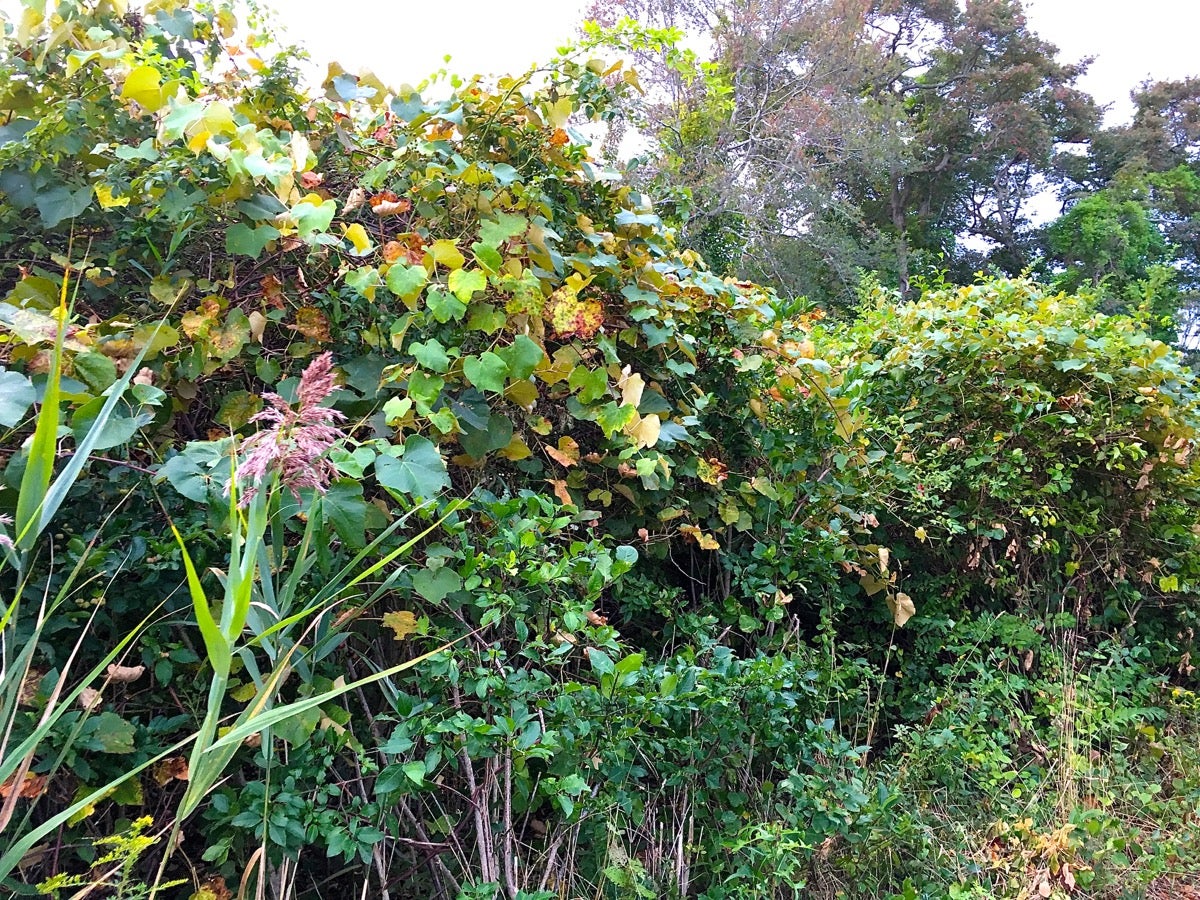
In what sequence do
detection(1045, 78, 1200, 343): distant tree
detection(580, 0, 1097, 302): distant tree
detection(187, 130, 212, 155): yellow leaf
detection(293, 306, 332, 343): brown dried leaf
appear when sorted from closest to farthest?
detection(187, 130, 212, 155): yellow leaf
detection(293, 306, 332, 343): brown dried leaf
detection(580, 0, 1097, 302): distant tree
detection(1045, 78, 1200, 343): distant tree

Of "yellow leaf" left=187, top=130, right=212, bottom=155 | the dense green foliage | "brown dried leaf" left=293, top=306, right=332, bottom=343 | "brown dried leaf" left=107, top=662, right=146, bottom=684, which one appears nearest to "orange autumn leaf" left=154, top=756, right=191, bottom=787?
the dense green foliage

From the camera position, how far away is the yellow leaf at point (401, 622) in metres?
1.30

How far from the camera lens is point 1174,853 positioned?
6.64ft

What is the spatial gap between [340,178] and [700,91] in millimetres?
10517

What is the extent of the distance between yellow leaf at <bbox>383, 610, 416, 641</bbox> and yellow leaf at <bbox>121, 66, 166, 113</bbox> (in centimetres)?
98

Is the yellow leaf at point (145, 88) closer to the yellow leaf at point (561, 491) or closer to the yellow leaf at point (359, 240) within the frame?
the yellow leaf at point (359, 240)

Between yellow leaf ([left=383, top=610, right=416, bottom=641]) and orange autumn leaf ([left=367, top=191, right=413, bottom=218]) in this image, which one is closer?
yellow leaf ([left=383, top=610, right=416, bottom=641])

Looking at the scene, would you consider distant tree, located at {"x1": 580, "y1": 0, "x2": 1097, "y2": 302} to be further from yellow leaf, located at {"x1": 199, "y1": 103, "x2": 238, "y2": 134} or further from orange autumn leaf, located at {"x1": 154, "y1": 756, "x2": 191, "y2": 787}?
orange autumn leaf, located at {"x1": 154, "y1": 756, "x2": 191, "y2": 787}

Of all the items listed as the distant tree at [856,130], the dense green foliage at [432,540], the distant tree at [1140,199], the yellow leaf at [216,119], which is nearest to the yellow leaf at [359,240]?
the dense green foliage at [432,540]

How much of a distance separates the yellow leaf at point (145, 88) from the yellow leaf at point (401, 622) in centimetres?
98

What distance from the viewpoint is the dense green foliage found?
1.15 metres

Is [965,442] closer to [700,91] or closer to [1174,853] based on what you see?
[1174,853]

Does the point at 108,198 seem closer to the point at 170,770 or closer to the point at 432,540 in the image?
the point at 432,540

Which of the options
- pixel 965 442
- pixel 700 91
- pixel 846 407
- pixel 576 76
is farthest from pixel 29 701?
pixel 700 91
